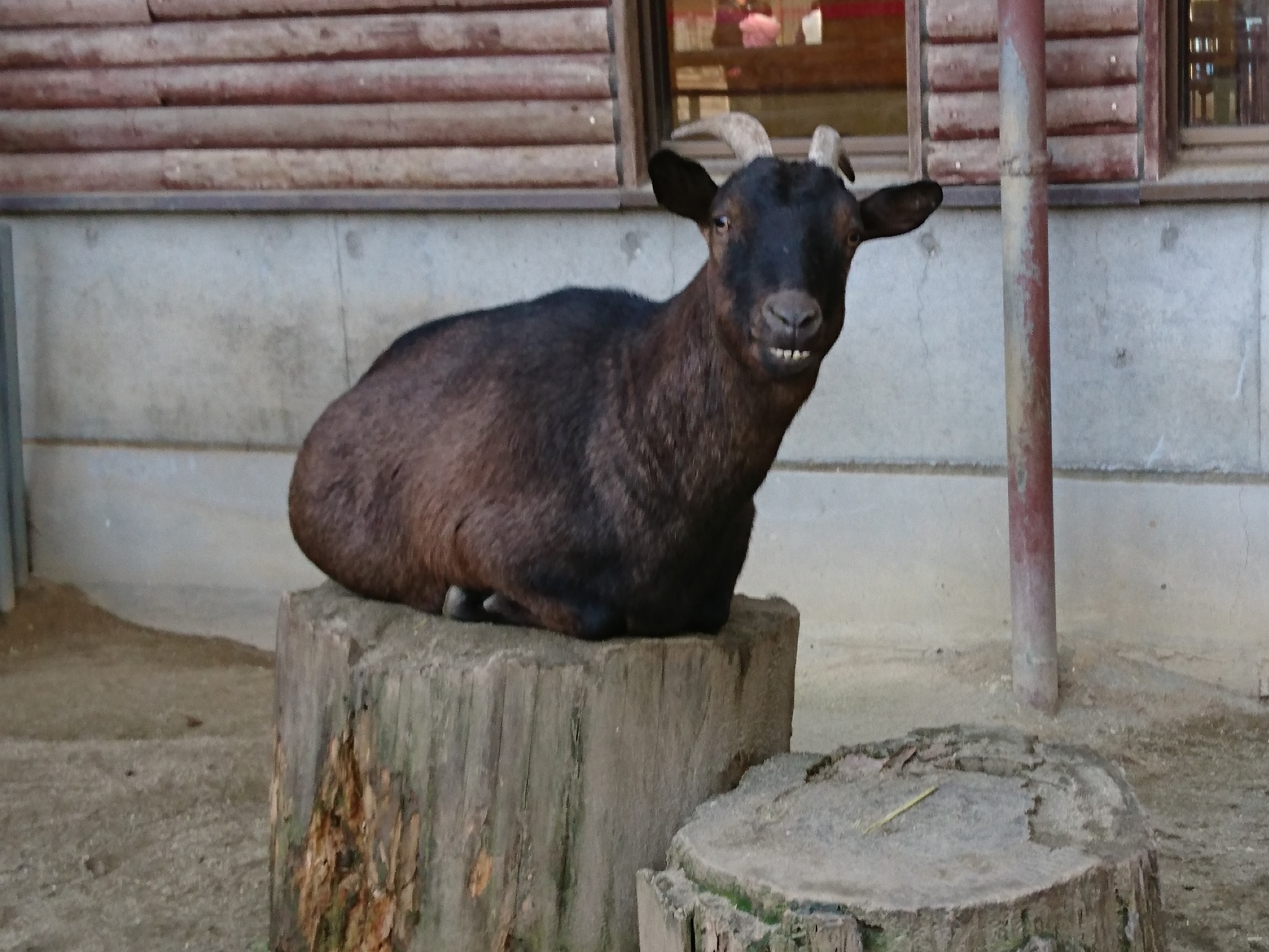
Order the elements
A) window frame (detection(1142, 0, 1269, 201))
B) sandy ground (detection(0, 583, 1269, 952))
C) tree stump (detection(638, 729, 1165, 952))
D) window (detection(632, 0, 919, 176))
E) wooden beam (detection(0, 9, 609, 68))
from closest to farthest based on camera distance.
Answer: tree stump (detection(638, 729, 1165, 952)) < sandy ground (detection(0, 583, 1269, 952)) < window frame (detection(1142, 0, 1269, 201)) < window (detection(632, 0, 919, 176)) < wooden beam (detection(0, 9, 609, 68))

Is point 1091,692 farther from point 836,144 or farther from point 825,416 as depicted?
point 836,144

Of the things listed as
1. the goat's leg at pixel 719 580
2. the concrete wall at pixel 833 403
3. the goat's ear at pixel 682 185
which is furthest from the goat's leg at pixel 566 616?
the concrete wall at pixel 833 403

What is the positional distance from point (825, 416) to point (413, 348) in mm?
2559

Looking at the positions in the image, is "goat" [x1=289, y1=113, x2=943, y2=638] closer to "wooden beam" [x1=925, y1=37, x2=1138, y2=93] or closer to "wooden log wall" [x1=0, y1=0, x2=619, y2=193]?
"wooden beam" [x1=925, y1=37, x2=1138, y2=93]

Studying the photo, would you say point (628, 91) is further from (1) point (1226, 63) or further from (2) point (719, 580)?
(2) point (719, 580)

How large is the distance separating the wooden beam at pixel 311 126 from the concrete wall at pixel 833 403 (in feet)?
1.12

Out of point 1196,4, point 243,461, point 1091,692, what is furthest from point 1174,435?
point 243,461

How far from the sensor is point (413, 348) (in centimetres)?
473

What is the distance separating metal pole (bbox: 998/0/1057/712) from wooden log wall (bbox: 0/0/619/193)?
5.66 feet

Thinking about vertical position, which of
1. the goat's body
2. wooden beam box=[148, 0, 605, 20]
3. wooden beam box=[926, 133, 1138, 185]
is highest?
wooden beam box=[148, 0, 605, 20]

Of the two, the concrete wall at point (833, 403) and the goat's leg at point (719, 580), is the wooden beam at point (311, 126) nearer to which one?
the concrete wall at point (833, 403)

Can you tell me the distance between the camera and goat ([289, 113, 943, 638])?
3.70 m

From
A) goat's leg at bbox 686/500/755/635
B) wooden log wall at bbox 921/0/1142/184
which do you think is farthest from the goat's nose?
wooden log wall at bbox 921/0/1142/184

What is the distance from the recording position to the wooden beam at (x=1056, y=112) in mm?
6207
